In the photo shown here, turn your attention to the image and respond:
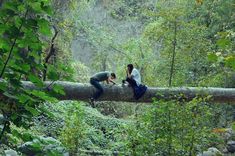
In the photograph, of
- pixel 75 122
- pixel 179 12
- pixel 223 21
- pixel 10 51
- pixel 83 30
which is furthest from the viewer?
pixel 83 30

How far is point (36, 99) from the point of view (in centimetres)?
182

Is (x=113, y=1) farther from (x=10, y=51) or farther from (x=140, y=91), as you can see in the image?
(x=10, y=51)

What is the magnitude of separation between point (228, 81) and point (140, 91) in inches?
241

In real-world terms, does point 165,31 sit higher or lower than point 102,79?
higher

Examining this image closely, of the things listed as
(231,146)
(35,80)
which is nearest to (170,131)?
(35,80)

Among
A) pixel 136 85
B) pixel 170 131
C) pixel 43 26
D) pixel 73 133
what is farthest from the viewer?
pixel 136 85

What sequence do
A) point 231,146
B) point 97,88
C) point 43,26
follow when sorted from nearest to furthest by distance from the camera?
point 43,26, point 97,88, point 231,146

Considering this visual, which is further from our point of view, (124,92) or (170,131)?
(124,92)

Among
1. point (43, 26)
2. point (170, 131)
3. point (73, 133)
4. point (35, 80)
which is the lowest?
point (73, 133)

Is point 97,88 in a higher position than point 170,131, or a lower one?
higher

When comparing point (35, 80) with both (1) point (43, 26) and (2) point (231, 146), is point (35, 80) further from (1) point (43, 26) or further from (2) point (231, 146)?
(2) point (231, 146)

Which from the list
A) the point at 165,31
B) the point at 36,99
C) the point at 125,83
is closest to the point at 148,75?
the point at 165,31

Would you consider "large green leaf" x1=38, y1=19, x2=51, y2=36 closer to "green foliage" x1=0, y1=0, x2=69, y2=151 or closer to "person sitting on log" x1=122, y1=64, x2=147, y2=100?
"green foliage" x1=0, y1=0, x2=69, y2=151

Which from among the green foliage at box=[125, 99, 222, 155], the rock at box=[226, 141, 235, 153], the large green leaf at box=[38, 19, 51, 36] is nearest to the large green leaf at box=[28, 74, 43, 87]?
the large green leaf at box=[38, 19, 51, 36]
